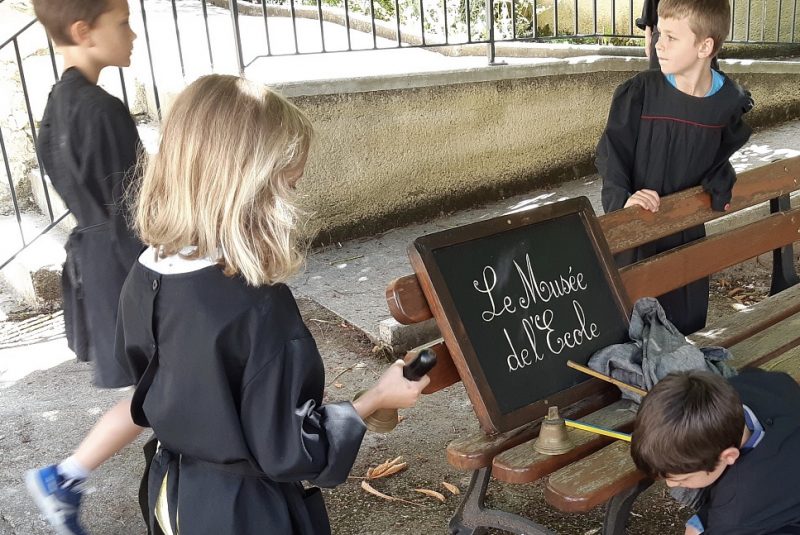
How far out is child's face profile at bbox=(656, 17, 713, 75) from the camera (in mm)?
3277

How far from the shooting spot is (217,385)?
5.65 feet

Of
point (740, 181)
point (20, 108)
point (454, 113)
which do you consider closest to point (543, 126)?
point (454, 113)

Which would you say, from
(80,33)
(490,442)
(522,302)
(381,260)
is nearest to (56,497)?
(490,442)

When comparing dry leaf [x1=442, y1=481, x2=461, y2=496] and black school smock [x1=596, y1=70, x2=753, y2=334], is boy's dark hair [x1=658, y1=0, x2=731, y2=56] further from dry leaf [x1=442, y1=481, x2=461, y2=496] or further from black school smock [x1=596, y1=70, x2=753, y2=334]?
dry leaf [x1=442, y1=481, x2=461, y2=496]

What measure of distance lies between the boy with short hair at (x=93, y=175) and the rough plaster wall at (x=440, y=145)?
267 centimetres

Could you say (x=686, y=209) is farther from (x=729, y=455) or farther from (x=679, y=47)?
(x=729, y=455)

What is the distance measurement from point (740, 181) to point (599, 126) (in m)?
3.48

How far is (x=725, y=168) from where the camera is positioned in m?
3.51

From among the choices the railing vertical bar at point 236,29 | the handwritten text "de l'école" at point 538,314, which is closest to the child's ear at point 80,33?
the handwritten text "de l'école" at point 538,314

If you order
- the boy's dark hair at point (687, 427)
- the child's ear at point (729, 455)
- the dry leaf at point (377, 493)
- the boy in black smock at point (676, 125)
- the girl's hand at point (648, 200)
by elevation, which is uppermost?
the boy in black smock at point (676, 125)

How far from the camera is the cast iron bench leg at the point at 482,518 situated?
2695mm

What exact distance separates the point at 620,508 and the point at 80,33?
213 cm

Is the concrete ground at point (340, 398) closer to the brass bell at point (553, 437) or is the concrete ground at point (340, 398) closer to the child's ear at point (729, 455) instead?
the brass bell at point (553, 437)

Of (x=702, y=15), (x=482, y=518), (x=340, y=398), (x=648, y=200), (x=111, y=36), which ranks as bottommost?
(x=340, y=398)
